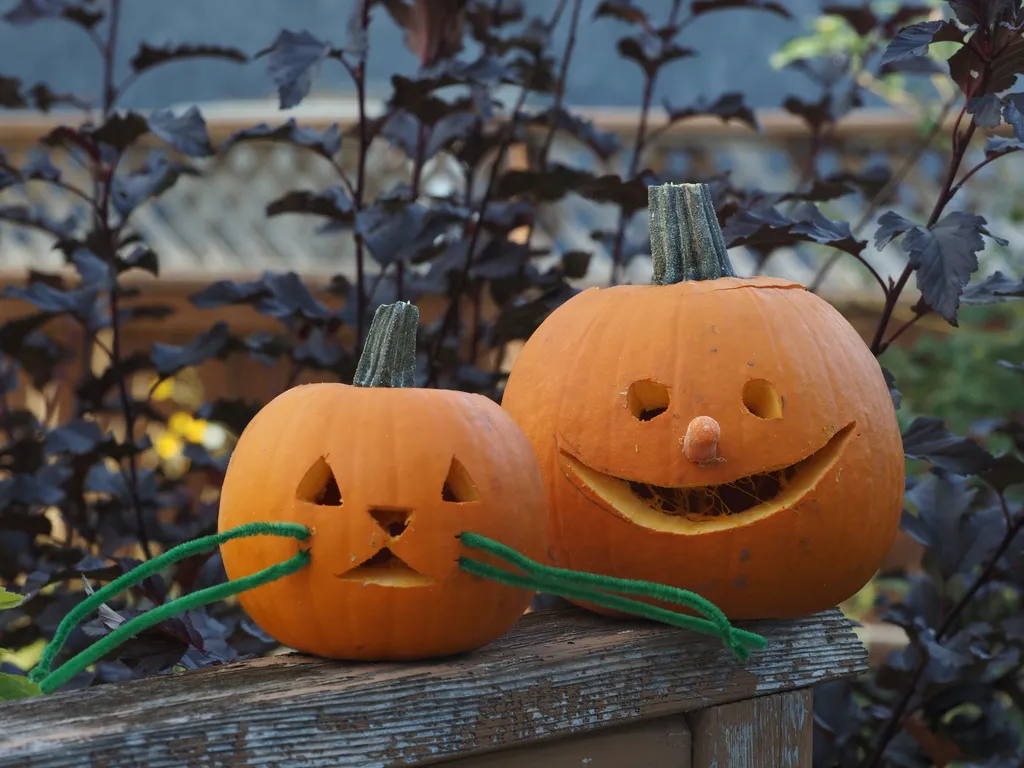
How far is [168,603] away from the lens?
77cm

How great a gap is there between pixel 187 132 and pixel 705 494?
83 centimetres

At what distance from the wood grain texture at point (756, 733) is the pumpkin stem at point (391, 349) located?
0.37 meters

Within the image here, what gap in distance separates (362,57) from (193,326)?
2991 mm

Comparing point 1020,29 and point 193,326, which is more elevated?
point 1020,29

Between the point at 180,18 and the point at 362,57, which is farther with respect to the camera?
the point at 180,18

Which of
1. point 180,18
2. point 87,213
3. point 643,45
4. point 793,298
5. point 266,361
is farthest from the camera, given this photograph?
point 180,18

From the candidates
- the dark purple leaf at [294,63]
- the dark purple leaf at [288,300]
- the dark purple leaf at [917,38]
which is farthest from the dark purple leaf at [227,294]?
the dark purple leaf at [917,38]

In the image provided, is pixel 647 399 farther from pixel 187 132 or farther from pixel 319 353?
pixel 187 132

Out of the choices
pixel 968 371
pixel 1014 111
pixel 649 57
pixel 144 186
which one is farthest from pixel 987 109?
pixel 968 371

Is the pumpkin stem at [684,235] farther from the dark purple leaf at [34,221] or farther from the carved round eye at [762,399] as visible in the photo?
the dark purple leaf at [34,221]

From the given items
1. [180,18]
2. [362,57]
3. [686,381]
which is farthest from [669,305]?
[180,18]

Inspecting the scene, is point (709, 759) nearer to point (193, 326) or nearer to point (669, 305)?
point (669, 305)

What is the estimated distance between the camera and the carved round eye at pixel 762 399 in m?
0.93

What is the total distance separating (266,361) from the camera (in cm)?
166
